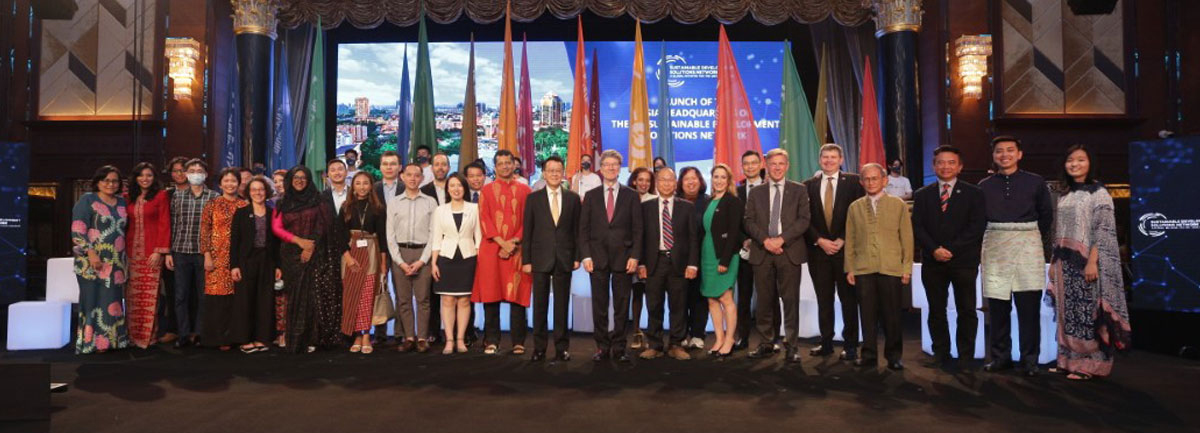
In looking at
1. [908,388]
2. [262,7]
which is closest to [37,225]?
[262,7]

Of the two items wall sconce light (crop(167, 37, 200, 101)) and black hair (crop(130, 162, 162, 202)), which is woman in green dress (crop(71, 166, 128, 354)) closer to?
black hair (crop(130, 162, 162, 202))

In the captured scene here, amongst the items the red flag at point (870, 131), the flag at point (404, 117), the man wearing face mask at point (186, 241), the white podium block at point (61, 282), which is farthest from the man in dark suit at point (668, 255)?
the flag at point (404, 117)

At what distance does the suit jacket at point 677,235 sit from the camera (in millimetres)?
4914

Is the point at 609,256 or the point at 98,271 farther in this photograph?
the point at 98,271

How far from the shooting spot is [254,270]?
529cm

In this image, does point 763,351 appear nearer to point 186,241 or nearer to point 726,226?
point 726,226

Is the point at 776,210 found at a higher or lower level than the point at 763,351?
higher

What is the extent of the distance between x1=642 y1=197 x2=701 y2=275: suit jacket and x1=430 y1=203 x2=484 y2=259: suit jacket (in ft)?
3.71

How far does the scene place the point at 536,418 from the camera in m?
3.31

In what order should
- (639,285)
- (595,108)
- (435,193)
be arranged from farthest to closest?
1. (595,108)
2. (435,193)
3. (639,285)

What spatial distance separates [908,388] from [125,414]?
376cm

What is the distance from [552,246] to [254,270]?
2128mm

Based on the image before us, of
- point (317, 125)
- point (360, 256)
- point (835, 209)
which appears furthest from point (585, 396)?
point (317, 125)

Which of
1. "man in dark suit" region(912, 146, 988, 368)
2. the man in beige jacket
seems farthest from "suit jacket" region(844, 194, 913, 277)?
"man in dark suit" region(912, 146, 988, 368)
